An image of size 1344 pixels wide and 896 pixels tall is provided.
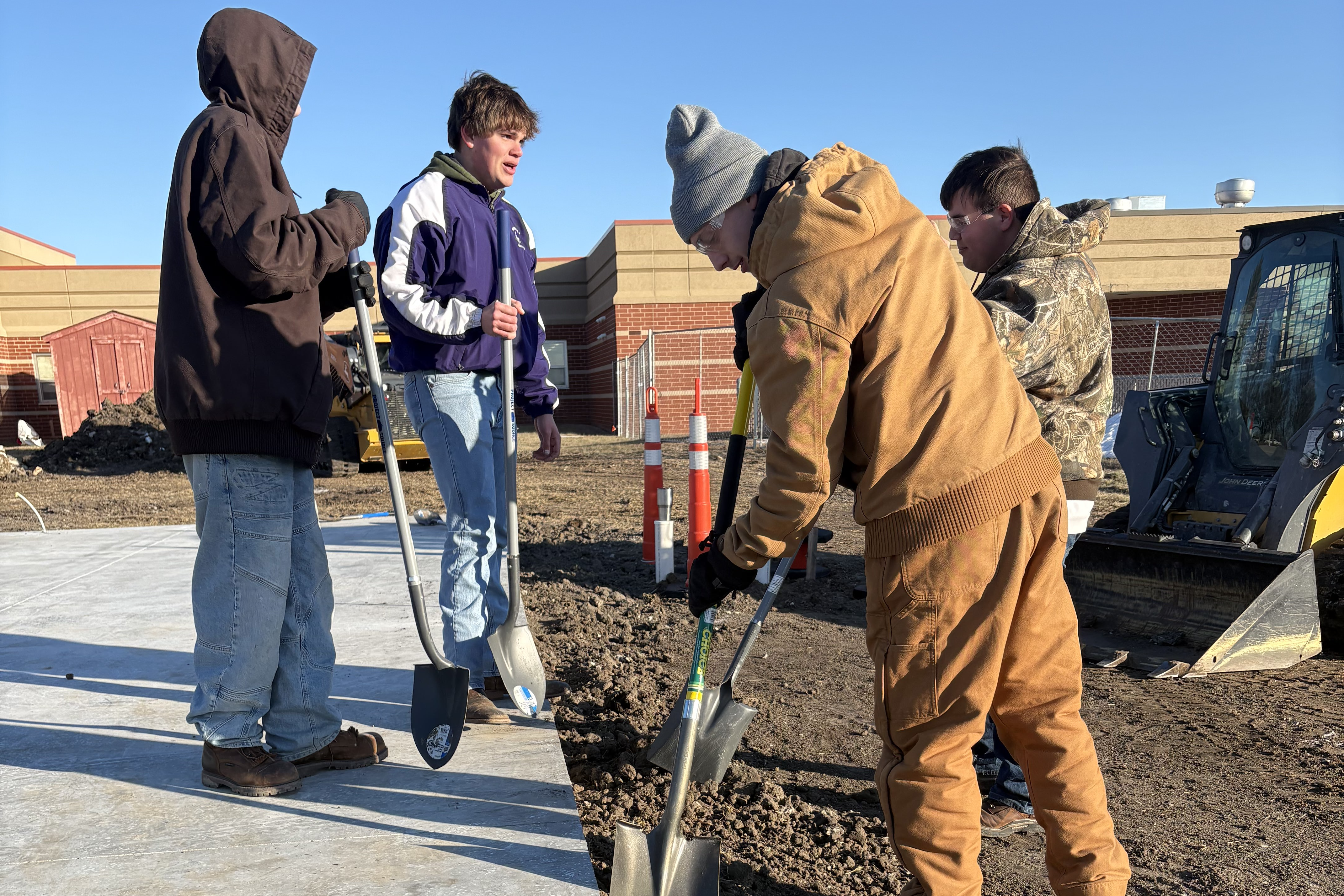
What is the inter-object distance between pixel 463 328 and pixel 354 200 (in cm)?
54

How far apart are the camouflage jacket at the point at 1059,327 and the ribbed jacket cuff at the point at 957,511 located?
839mm

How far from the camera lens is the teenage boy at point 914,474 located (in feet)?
6.21

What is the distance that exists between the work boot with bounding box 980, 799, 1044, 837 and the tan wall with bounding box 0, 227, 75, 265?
33934 millimetres

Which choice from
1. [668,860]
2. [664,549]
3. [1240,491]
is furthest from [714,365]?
[668,860]

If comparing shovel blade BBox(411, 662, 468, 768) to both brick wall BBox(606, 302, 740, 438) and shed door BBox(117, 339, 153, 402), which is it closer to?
brick wall BBox(606, 302, 740, 438)

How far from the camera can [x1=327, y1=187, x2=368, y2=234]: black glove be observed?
2.84 meters

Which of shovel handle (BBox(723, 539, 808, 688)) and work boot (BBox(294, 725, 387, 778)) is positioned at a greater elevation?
shovel handle (BBox(723, 539, 808, 688))

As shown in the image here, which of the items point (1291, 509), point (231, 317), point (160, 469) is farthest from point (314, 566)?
point (160, 469)

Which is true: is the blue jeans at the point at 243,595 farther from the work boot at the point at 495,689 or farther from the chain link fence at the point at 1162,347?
the chain link fence at the point at 1162,347

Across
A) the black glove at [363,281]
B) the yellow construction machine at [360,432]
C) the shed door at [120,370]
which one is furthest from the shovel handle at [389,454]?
the shed door at [120,370]

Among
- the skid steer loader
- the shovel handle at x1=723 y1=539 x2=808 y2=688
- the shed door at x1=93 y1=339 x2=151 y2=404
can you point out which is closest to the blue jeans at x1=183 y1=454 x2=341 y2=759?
the shovel handle at x1=723 y1=539 x2=808 y2=688

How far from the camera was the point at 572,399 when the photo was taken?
29.5 meters

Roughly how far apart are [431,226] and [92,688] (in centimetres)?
226

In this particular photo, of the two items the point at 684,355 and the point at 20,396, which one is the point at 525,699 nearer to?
the point at 684,355
